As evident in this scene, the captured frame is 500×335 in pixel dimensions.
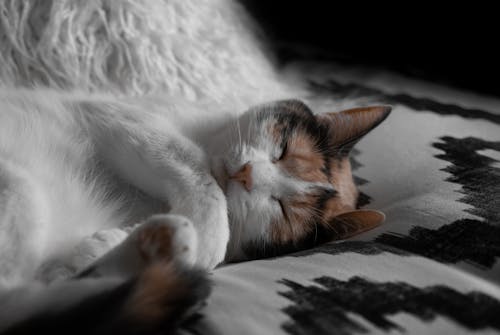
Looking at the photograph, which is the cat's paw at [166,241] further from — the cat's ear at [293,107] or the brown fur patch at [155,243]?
the cat's ear at [293,107]

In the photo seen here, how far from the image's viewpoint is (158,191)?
38.8 inches

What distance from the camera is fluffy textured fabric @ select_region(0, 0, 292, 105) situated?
45.3 inches

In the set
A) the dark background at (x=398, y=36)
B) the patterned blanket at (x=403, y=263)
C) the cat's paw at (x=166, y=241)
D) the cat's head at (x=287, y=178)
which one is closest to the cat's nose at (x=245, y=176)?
the cat's head at (x=287, y=178)

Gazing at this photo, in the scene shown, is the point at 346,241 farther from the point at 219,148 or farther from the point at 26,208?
the point at 26,208

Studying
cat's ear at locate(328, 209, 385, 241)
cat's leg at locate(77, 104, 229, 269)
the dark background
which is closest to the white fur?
cat's leg at locate(77, 104, 229, 269)

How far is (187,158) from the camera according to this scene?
1.00 meters

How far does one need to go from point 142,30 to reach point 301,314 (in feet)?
2.46

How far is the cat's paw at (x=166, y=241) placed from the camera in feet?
2.39

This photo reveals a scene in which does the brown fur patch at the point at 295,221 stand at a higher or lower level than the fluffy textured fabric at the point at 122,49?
lower

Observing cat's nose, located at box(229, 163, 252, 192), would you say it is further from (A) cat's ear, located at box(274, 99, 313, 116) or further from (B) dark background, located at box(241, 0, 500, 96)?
(B) dark background, located at box(241, 0, 500, 96)

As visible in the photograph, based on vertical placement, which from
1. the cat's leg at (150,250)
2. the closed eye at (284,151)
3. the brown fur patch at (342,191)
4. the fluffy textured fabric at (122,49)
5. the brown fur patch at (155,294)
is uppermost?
the fluffy textured fabric at (122,49)

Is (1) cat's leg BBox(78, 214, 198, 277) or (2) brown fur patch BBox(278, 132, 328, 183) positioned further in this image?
(2) brown fur patch BBox(278, 132, 328, 183)

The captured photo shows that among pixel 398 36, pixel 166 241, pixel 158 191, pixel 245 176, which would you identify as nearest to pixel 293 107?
pixel 245 176

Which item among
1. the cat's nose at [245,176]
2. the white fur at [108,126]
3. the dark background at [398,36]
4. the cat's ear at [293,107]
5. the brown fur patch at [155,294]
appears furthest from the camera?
the dark background at [398,36]
